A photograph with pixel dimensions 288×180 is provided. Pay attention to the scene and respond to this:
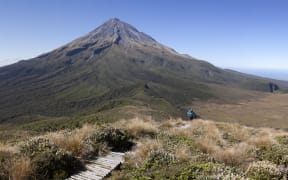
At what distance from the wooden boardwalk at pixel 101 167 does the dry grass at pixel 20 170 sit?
39.3 inches

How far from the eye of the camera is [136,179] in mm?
6281

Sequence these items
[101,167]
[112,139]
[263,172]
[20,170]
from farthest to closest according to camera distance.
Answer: [112,139] < [101,167] < [263,172] < [20,170]

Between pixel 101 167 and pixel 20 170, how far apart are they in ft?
6.75

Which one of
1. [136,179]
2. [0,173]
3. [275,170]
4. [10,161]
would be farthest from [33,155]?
[275,170]

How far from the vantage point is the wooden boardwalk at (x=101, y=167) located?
21.6 feet

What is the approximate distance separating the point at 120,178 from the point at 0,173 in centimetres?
272

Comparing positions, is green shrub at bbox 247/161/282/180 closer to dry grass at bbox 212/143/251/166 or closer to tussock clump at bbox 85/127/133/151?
dry grass at bbox 212/143/251/166

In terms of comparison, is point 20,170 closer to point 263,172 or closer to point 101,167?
point 101,167

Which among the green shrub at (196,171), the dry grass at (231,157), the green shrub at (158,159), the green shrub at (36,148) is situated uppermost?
the green shrub at (36,148)

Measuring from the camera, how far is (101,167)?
7.27 metres

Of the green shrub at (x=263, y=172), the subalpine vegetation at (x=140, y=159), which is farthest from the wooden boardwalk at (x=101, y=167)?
the green shrub at (x=263, y=172)

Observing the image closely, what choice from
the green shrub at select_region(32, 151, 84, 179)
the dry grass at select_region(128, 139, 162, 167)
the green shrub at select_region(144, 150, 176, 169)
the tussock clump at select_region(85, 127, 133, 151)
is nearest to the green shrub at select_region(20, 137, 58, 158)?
the green shrub at select_region(32, 151, 84, 179)

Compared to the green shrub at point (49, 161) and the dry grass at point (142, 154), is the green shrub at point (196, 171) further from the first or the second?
the green shrub at point (49, 161)

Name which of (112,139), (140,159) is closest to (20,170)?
(140,159)
